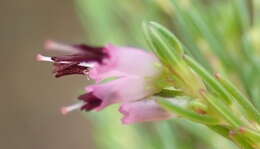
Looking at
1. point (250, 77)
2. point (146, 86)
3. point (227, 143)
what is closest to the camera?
point (146, 86)

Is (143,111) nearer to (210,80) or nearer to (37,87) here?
(210,80)

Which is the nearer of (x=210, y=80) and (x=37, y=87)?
(x=210, y=80)

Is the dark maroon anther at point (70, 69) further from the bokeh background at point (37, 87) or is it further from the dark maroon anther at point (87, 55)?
the bokeh background at point (37, 87)

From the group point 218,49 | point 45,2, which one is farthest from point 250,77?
point 45,2

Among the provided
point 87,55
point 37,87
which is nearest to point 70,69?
point 87,55

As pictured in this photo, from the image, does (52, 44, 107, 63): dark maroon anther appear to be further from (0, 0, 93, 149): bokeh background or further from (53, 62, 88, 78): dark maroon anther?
(0, 0, 93, 149): bokeh background

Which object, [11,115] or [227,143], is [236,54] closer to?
[227,143]

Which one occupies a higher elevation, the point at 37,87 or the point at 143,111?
the point at 37,87
